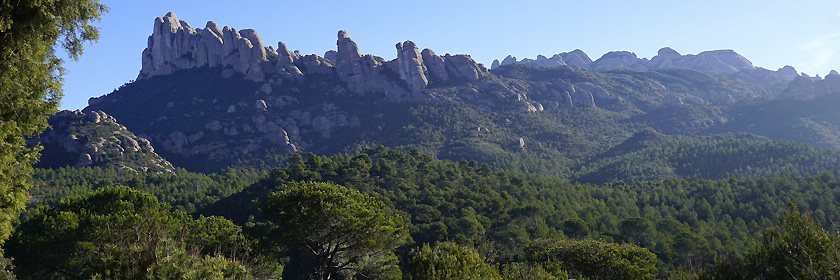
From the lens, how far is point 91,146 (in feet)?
348

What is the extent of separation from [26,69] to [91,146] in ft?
385

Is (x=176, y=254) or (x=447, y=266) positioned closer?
(x=176, y=254)

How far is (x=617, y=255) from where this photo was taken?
3003 centimetres

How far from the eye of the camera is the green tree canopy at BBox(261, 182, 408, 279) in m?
25.2

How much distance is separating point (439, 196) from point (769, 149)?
12248 centimetres

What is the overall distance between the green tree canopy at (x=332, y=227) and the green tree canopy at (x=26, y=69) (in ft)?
44.8

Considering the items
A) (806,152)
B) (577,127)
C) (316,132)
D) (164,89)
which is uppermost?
(164,89)

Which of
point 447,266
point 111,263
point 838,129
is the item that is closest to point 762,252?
point 447,266

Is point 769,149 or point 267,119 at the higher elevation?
point 267,119

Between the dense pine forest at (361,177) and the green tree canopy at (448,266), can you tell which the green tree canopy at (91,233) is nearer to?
the dense pine forest at (361,177)

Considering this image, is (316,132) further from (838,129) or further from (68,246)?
(838,129)

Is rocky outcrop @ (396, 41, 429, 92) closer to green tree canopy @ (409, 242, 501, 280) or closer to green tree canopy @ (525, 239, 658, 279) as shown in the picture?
green tree canopy @ (525, 239, 658, 279)

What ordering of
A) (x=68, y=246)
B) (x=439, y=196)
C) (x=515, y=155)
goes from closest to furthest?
(x=68, y=246), (x=439, y=196), (x=515, y=155)

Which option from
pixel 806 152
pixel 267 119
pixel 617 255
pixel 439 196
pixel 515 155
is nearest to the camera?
pixel 617 255
